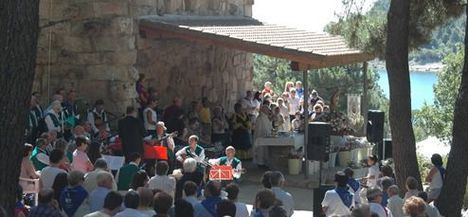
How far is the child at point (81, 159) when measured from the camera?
10.9 m

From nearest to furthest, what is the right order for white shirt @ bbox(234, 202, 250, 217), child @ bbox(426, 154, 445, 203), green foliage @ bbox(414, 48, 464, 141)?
1. white shirt @ bbox(234, 202, 250, 217)
2. child @ bbox(426, 154, 445, 203)
3. green foliage @ bbox(414, 48, 464, 141)

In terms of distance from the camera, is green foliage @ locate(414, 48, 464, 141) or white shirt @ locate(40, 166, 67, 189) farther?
green foliage @ locate(414, 48, 464, 141)

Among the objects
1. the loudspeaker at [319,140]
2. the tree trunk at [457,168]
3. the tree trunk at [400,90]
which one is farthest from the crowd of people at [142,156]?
the tree trunk at [457,168]

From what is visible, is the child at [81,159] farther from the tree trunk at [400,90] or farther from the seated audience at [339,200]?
the tree trunk at [400,90]

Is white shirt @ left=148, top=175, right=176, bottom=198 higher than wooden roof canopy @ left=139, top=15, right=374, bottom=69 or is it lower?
lower

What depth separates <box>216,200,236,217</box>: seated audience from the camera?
808cm

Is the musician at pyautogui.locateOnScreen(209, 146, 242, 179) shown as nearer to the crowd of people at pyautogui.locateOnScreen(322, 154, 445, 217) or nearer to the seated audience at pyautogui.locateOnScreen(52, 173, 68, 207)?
the crowd of people at pyautogui.locateOnScreen(322, 154, 445, 217)

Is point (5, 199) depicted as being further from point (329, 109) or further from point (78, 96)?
point (329, 109)

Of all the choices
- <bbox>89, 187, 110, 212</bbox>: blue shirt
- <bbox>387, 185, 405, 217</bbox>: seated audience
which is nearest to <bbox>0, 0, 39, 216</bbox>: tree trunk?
<bbox>89, 187, 110, 212</bbox>: blue shirt

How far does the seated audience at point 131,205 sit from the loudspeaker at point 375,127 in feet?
28.8

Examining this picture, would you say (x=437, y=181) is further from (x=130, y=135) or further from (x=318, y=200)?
(x=130, y=135)

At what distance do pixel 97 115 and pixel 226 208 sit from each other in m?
7.26

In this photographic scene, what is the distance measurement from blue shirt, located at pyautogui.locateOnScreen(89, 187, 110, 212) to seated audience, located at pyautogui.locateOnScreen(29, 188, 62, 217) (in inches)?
24.5

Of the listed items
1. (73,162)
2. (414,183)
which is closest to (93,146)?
(73,162)
